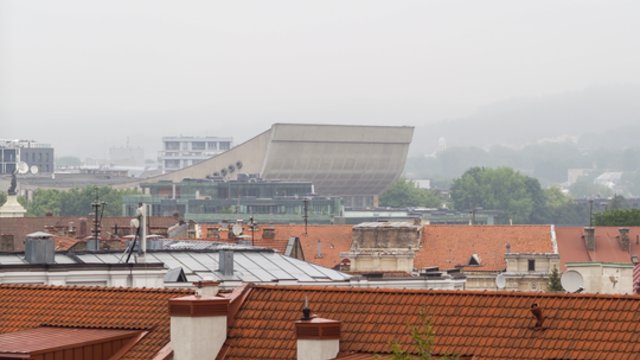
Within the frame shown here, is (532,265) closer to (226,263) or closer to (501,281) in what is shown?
(501,281)

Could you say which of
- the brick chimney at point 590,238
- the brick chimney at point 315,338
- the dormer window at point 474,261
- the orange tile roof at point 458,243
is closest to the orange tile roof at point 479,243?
the orange tile roof at point 458,243

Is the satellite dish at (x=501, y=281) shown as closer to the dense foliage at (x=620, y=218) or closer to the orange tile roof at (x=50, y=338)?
the dense foliage at (x=620, y=218)

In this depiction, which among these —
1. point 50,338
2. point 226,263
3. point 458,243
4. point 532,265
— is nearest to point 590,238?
point 458,243

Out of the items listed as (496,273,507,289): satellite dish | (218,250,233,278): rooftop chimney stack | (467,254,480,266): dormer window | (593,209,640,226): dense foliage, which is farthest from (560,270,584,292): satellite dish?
(593,209,640,226): dense foliage

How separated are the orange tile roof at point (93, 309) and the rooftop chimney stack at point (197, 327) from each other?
1.18 m

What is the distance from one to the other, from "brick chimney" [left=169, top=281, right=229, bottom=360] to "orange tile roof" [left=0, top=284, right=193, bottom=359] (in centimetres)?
118

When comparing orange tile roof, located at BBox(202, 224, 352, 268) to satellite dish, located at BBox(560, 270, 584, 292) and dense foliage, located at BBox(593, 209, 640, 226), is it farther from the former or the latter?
satellite dish, located at BBox(560, 270, 584, 292)

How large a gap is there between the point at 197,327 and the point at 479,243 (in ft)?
241

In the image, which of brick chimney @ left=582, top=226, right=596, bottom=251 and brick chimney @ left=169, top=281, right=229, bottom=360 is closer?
brick chimney @ left=169, top=281, right=229, bottom=360

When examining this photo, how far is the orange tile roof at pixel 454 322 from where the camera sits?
958 inches

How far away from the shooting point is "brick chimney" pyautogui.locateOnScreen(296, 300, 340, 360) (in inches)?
976

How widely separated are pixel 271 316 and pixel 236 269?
26.8 m

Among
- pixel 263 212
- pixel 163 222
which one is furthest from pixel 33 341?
pixel 263 212

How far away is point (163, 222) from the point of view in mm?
114000
